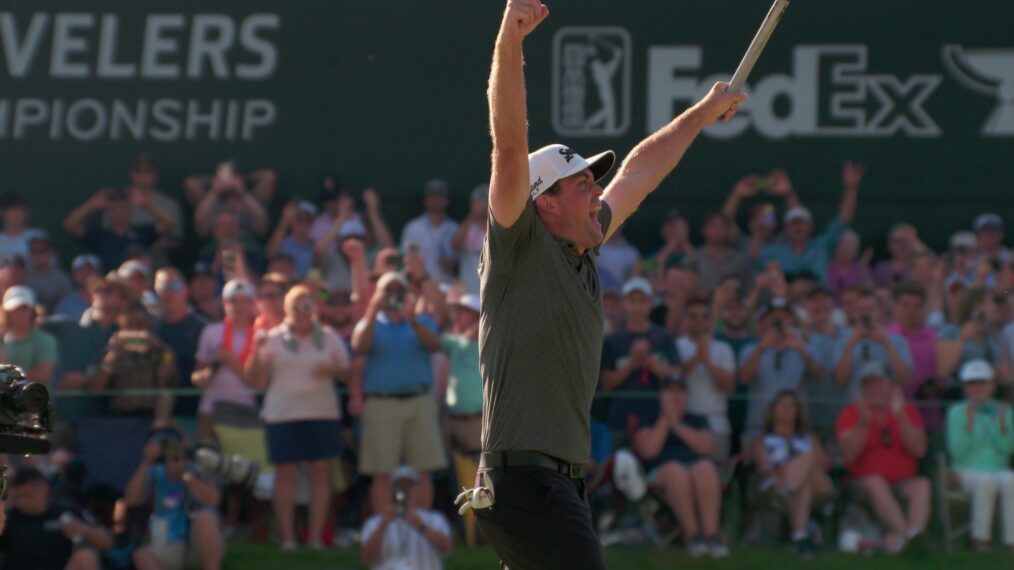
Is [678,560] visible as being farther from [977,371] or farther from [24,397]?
[24,397]

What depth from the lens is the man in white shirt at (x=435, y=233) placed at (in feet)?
Result: 38.7

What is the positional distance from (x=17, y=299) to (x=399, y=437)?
232 centimetres

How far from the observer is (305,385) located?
9.55 m

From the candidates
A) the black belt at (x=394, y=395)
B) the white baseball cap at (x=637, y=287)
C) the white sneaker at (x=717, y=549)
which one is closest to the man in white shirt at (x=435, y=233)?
the white baseball cap at (x=637, y=287)

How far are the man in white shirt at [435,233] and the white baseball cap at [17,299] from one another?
268 centimetres

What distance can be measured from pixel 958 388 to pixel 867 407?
1.85ft

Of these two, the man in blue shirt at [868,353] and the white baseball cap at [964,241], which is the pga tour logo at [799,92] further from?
the man in blue shirt at [868,353]

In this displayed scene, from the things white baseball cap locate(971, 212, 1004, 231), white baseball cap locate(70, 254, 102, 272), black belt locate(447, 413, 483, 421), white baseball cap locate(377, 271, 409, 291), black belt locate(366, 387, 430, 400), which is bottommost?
black belt locate(447, 413, 483, 421)

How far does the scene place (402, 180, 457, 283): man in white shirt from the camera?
1179cm

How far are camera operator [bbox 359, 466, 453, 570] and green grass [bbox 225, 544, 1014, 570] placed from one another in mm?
85

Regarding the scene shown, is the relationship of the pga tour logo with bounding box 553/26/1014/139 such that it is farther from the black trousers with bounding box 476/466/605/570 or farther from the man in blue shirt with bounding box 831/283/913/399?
the black trousers with bounding box 476/466/605/570

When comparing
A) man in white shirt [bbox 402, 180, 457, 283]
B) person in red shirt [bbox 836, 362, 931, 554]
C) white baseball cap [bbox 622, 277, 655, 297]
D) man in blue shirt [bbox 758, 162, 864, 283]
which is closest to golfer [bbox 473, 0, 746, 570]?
person in red shirt [bbox 836, 362, 931, 554]

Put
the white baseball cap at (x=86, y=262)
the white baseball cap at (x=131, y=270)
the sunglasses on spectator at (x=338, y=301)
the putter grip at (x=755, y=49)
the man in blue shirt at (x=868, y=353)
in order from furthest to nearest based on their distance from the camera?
the white baseball cap at (x=86, y=262) → the white baseball cap at (x=131, y=270) → the sunglasses on spectator at (x=338, y=301) → the man in blue shirt at (x=868, y=353) → the putter grip at (x=755, y=49)

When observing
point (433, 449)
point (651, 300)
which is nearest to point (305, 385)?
Answer: point (433, 449)
